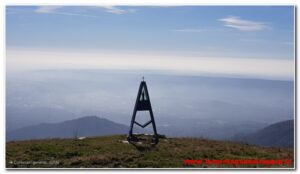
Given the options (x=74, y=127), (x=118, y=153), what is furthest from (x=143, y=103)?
(x=74, y=127)

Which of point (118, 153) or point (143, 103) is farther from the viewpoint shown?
point (143, 103)

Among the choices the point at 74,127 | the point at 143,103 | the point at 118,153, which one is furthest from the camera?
the point at 74,127

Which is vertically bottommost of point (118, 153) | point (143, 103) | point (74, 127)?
point (74, 127)

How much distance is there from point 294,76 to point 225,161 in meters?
6.40

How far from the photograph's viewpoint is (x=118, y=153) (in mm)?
27094

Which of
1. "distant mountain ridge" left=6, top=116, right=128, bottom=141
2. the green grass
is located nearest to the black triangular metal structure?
the green grass

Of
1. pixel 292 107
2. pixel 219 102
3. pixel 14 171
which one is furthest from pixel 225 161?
pixel 219 102

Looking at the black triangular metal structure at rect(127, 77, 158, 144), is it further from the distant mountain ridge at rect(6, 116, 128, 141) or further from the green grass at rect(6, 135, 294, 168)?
the distant mountain ridge at rect(6, 116, 128, 141)

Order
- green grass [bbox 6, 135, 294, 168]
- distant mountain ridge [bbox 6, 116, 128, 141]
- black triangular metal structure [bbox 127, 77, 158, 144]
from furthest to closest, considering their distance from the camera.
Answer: distant mountain ridge [bbox 6, 116, 128, 141] → black triangular metal structure [bbox 127, 77, 158, 144] → green grass [bbox 6, 135, 294, 168]

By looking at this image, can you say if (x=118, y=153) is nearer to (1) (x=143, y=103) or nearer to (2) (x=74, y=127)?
(1) (x=143, y=103)

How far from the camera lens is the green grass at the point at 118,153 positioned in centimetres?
2605

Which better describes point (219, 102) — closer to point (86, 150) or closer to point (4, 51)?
point (86, 150)

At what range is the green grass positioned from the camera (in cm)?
2605

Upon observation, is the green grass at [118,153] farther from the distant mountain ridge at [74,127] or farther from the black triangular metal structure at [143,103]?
the distant mountain ridge at [74,127]
